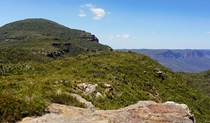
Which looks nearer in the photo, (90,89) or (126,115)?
(126,115)

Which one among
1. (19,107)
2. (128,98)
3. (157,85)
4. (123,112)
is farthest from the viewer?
(157,85)

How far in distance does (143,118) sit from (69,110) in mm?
3620

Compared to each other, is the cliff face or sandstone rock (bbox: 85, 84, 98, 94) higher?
the cliff face

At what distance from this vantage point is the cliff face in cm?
1083

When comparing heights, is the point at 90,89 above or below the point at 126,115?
below

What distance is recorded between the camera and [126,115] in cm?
1168

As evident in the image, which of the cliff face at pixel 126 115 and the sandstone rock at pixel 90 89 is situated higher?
the cliff face at pixel 126 115

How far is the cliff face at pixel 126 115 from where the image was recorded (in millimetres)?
10828

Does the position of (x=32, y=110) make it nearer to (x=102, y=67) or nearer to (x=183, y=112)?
(x=183, y=112)

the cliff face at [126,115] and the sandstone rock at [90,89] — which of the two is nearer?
the cliff face at [126,115]

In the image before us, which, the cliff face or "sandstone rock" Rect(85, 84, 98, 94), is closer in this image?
the cliff face

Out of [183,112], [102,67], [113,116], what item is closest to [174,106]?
[183,112]

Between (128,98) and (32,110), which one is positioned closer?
(32,110)

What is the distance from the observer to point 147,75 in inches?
2131
